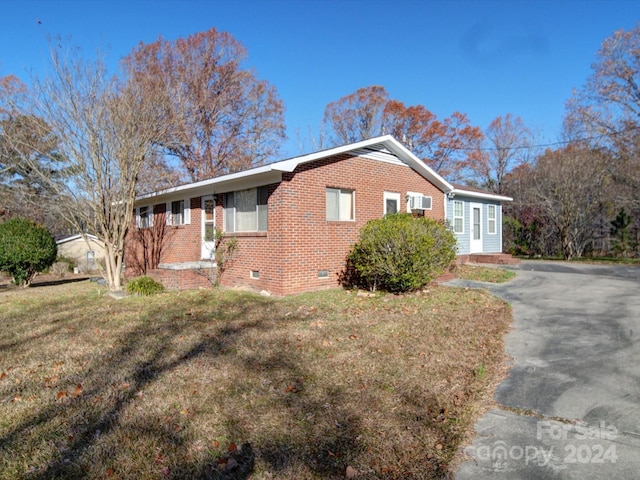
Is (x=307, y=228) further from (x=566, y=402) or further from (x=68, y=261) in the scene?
(x=68, y=261)

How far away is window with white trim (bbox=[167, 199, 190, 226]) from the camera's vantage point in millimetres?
13066

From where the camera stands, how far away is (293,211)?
30.4 feet

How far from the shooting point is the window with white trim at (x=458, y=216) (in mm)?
15625

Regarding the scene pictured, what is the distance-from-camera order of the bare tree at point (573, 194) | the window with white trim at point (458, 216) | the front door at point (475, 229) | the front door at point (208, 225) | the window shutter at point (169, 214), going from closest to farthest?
the front door at point (208, 225) → the window shutter at point (169, 214) → the window with white trim at point (458, 216) → the front door at point (475, 229) → the bare tree at point (573, 194)

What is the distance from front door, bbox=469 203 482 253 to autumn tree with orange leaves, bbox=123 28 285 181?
44.2 feet

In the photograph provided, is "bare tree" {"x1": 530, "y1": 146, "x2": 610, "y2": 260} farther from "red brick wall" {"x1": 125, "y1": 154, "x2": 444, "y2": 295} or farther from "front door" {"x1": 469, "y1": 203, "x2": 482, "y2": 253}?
"red brick wall" {"x1": 125, "y1": 154, "x2": 444, "y2": 295}

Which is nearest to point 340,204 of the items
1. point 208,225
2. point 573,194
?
point 208,225

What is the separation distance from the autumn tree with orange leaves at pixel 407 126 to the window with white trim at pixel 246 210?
60.5ft

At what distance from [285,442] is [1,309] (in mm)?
8187

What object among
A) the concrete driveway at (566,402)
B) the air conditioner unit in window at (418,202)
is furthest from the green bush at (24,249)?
the concrete driveway at (566,402)

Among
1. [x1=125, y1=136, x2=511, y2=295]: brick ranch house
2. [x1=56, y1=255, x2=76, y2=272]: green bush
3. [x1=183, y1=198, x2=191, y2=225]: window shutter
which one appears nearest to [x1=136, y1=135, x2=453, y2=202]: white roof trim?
[x1=125, y1=136, x2=511, y2=295]: brick ranch house

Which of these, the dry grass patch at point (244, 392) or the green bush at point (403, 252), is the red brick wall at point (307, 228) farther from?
the dry grass patch at point (244, 392)

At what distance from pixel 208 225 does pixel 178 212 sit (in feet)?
7.71

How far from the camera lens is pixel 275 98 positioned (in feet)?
84.8
